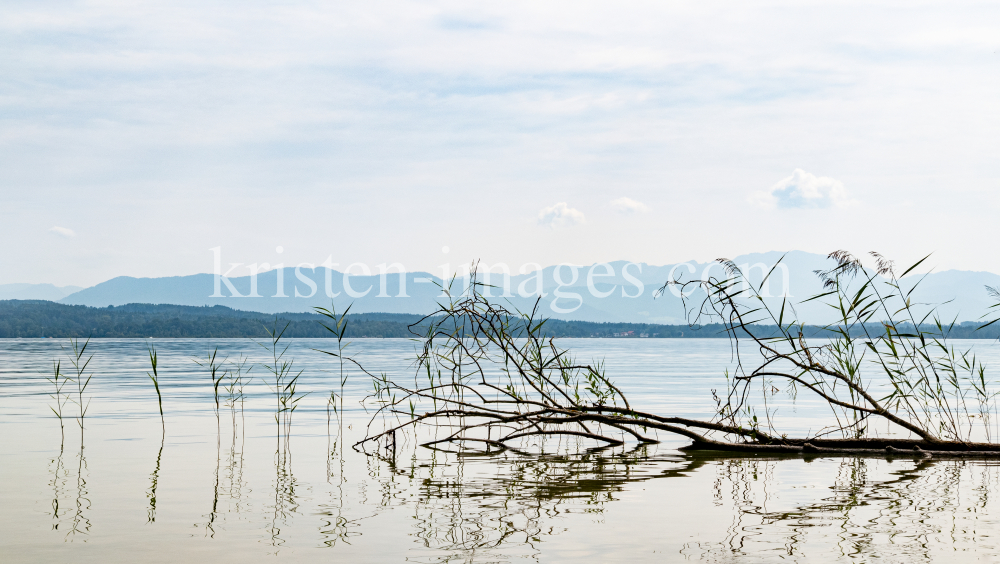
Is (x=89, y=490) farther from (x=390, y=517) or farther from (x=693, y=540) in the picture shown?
(x=693, y=540)

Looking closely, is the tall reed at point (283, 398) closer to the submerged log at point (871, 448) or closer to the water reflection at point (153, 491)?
the water reflection at point (153, 491)

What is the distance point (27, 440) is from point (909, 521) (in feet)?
40.4

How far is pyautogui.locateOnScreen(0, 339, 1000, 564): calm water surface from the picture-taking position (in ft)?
21.0

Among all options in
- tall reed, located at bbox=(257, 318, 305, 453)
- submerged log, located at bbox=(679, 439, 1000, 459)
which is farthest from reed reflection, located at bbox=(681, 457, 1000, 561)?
tall reed, located at bbox=(257, 318, 305, 453)

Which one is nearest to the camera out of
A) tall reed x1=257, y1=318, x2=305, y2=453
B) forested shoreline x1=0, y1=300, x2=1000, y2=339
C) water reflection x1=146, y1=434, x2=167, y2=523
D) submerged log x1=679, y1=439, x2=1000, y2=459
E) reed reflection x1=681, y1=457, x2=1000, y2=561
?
reed reflection x1=681, y1=457, x2=1000, y2=561

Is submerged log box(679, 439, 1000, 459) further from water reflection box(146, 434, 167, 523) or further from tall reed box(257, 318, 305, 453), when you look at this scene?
water reflection box(146, 434, 167, 523)

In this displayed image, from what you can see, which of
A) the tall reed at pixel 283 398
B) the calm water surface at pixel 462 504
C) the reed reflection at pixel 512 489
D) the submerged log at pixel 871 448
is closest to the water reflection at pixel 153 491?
the calm water surface at pixel 462 504

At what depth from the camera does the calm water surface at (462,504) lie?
6.39 metres

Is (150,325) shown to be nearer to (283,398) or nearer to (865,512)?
(283,398)

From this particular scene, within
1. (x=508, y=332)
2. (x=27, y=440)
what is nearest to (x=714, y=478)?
(x=508, y=332)

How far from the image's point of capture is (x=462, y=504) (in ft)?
26.4

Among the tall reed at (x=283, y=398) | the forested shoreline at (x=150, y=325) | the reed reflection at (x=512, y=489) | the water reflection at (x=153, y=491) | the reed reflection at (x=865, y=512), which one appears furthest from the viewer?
the forested shoreline at (x=150, y=325)

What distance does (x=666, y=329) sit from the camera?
441 feet

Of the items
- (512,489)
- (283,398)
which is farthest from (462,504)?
(283,398)
